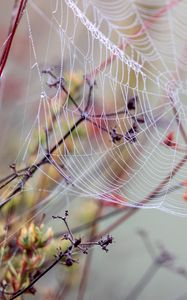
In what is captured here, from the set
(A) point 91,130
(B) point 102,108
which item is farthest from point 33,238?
(B) point 102,108

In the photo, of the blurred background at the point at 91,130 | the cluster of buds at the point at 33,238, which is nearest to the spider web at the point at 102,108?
the blurred background at the point at 91,130

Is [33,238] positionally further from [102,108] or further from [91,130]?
[102,108]

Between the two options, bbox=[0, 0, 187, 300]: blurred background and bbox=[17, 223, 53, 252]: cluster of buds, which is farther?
bbox=[0, 0, 187, 300]: blurred background

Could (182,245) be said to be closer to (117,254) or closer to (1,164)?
(117,254)

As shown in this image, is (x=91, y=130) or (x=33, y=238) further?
(x=91, y=130)

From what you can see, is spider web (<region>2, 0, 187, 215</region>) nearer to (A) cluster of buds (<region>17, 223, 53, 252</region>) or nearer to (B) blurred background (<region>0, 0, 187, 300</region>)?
(B) blurred background (<region>0, 0, 187, 300</region>)

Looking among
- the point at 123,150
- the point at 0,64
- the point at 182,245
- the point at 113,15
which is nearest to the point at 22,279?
the point at 0,64

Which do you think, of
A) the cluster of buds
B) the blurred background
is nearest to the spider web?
the blurred background

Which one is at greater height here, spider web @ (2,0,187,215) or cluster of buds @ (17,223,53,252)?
spider web @ (2,0,187,215)
